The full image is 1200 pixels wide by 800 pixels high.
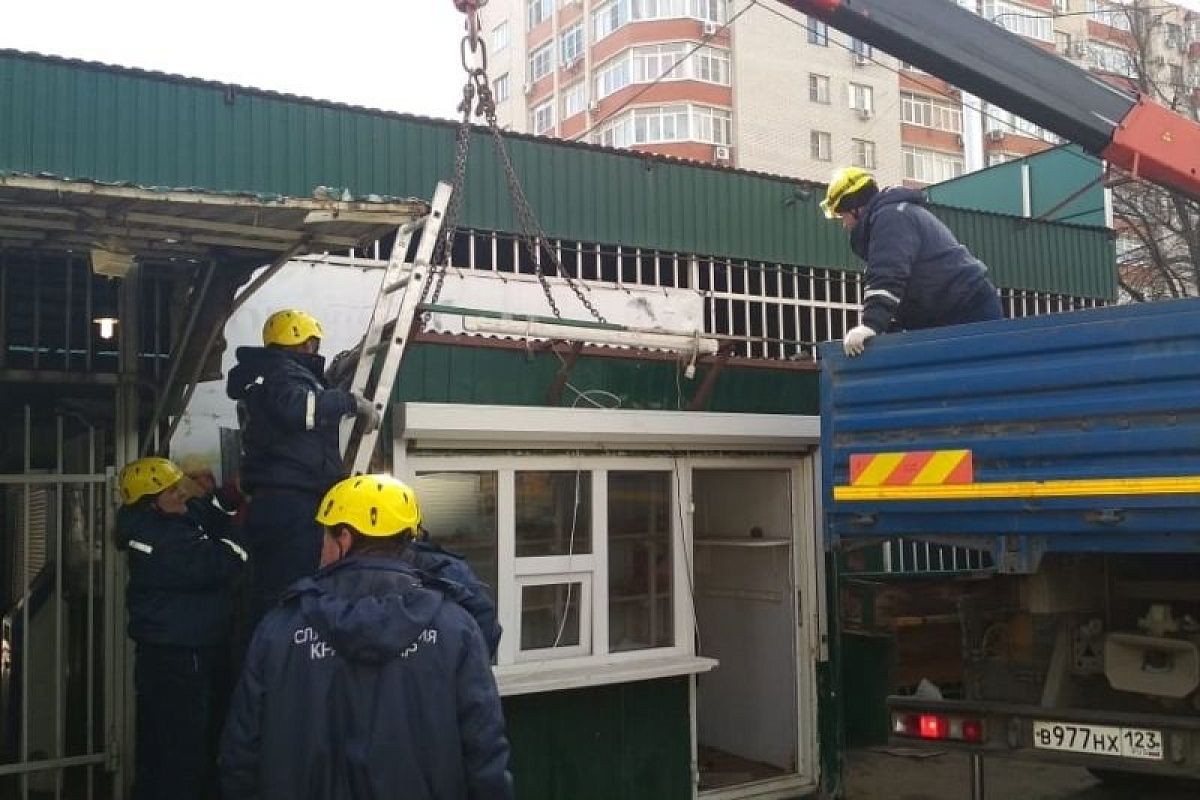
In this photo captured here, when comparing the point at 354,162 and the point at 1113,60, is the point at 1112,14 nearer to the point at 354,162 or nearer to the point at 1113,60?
the point at 1113,60

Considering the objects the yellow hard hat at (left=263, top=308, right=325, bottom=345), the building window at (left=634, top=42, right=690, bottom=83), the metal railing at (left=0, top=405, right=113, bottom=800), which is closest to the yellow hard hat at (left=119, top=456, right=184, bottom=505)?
the metal railing at (left=0, top=405, right=113, bottom=800)

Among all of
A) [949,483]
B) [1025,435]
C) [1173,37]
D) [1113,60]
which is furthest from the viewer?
[1113,60]

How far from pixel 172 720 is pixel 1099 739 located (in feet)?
12.9

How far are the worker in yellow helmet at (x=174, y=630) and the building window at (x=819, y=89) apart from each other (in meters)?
32.8

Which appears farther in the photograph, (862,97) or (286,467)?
(862,97)

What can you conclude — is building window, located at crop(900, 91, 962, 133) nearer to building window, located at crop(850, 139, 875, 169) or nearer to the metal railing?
building window, located at crop(850, 139, 875, 169)

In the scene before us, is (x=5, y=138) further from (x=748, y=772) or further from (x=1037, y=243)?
(x=1037, y=243)

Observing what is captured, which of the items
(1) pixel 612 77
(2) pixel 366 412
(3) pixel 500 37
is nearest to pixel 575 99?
(1) pixel 612 77

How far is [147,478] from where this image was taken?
484 cm

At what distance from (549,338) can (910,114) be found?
33.5m

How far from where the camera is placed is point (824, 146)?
34.6 meters

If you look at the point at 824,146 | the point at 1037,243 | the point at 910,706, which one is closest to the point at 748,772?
the point at 910,706

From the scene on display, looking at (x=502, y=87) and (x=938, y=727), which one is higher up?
(x=502, y=87)

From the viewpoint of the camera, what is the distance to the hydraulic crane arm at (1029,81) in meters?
6.06
